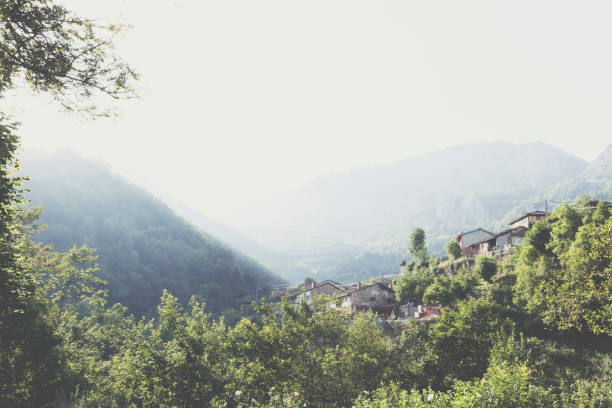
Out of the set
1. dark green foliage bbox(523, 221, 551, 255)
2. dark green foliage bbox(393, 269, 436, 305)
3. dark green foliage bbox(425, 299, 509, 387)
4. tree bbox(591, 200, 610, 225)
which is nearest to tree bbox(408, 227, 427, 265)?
dark green foliage bbox(393, 269, 436, 305)

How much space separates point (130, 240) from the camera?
379 ft

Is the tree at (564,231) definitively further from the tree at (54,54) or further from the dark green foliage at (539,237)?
the tree at (54,54)

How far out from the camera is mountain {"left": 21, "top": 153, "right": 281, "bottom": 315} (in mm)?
99500

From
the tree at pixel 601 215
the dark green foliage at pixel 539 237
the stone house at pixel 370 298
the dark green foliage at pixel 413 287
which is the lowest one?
the stone house at pixel 370 298

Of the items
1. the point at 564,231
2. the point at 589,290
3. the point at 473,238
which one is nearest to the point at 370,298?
the point at 564,231

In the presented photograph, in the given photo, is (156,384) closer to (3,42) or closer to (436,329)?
(3,42)

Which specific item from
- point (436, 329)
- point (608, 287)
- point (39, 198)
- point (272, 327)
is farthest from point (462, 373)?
point (39, 198)

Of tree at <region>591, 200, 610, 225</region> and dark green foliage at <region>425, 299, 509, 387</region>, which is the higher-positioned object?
tree at <region>591, 200, 610, 225</region>

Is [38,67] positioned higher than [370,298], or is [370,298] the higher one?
[38,67]

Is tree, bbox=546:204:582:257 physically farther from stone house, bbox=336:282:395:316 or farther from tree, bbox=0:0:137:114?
tree, bbox=0:0:137:114

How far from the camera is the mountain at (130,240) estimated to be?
99.5 metres

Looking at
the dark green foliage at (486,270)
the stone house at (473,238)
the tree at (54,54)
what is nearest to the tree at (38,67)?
the tree at (54,54)

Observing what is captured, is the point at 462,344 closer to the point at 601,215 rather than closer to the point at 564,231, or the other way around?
the point at 564,231

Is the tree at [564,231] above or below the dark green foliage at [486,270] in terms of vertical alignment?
above
